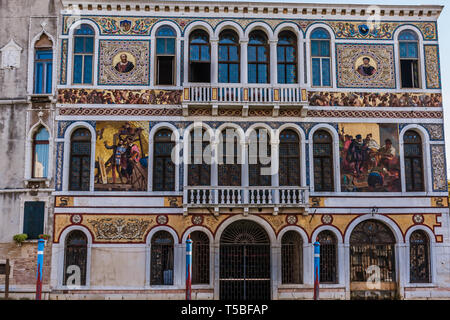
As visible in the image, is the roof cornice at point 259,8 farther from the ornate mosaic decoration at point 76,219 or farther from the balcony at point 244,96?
the ornate mosaic decoration at point 76,219

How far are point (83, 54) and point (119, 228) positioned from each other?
811cm

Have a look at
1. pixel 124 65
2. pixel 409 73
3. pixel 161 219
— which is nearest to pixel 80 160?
pixel 161 219

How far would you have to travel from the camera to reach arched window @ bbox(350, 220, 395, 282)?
23.0 m

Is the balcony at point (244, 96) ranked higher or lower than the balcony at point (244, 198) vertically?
higher

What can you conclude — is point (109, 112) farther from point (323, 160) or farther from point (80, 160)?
point (323, 160)

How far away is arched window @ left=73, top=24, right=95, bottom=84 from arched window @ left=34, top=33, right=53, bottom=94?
1121mm

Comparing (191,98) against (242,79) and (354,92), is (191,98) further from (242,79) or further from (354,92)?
(354,92)

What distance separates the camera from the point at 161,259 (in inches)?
898

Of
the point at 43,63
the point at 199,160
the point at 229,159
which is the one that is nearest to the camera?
the point at 199,160

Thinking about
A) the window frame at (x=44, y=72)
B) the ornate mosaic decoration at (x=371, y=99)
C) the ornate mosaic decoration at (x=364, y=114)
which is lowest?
the ornate mosaic decoration at (x=364, y=114)

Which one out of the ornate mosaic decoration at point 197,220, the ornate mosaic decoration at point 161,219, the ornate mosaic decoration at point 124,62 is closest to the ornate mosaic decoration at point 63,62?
the ornate mosaic decoration at point 124,62

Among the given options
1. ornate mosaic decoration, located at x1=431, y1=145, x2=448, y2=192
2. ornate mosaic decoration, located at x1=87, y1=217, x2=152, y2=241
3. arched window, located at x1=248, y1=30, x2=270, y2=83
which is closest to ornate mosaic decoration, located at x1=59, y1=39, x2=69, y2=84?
ornate mosaic decoration, located at x1=87, y1=217, x2=152, y2=241

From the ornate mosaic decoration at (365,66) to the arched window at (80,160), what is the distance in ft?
38.7

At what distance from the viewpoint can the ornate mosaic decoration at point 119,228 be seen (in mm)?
22609
